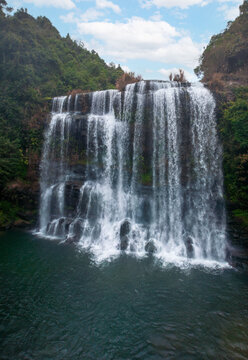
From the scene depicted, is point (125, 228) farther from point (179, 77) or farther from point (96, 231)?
point (179, 77)

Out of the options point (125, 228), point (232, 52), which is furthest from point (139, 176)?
point (232, 52)

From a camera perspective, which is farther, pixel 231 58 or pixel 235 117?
pixel 231 58

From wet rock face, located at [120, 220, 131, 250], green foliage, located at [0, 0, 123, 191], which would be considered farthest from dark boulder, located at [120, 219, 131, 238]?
green foliage, located at [0, 0, 123, 191]

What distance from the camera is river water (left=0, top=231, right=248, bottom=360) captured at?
565 centimetres

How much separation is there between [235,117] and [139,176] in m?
6.64

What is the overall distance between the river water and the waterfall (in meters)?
2.08

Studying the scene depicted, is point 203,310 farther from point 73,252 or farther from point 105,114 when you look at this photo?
point 105,114

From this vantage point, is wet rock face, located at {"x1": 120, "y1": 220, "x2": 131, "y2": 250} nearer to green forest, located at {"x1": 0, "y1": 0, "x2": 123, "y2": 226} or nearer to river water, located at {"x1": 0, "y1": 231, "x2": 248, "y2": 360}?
river water, located at {"x1": 0, "y1": 231, "x2": 248, "y2": 360}

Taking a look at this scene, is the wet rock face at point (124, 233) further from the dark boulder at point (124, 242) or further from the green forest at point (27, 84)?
the green forest at point (27, 84)

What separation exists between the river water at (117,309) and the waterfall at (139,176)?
6.83 ft

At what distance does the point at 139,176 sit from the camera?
1453 cm

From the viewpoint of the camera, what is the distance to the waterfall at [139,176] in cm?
1229

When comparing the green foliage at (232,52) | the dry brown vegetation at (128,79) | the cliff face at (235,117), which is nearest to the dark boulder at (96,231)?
the cliff face at (235,117)

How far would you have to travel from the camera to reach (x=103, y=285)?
27.5 ft
